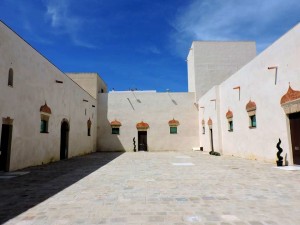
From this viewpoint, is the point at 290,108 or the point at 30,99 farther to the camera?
the point at 30,99

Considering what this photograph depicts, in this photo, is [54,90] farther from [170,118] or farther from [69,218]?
[170,118]

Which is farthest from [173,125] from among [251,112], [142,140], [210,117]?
[251,112]

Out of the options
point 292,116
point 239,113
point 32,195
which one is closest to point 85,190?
point 32,195

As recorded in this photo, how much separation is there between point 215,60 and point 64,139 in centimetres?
1528

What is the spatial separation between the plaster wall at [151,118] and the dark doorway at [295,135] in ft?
46.6

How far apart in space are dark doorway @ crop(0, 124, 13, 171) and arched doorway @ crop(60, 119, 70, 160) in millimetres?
5586

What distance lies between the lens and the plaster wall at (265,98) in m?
9.09

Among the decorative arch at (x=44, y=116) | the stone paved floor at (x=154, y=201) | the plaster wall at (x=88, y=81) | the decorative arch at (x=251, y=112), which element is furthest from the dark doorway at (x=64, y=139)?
the decorative arch at (x=251, y=112)

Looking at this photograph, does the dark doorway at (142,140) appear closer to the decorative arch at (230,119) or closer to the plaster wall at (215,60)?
the plaster wall at (215,60)

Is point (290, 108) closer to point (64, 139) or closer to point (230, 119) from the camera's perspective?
point (230, 119)

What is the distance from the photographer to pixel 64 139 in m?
15.2

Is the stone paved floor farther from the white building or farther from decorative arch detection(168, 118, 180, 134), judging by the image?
decorative arch detection(168, 118, 180, 134)

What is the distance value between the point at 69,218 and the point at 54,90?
1051cm

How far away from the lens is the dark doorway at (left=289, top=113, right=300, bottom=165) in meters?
9.03
